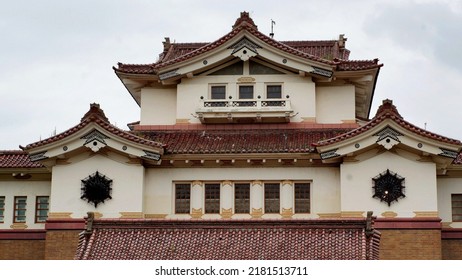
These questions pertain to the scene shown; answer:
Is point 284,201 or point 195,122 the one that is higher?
point 195,122

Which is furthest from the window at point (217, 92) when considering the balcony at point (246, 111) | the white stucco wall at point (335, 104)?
the white stucco wall at point (335, 104)

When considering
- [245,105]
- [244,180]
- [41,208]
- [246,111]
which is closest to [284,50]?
[245,105]

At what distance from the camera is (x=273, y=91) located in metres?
32.8

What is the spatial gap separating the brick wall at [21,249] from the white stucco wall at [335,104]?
12145 millimetres

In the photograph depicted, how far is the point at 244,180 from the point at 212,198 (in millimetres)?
1381

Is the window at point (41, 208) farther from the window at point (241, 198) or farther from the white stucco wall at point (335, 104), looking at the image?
the white stucco wall at point (335, 104)

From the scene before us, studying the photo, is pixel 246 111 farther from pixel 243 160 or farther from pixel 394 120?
pixel 394 120

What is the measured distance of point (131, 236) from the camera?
24.2 meters

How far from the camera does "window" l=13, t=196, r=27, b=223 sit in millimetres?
32625

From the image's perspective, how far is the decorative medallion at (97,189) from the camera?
→ 30.1 m

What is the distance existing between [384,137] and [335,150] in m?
1.79

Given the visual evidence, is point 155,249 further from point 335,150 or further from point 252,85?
point 252,85

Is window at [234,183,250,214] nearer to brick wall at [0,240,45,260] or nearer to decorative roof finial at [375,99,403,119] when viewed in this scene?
decorative roof finial at [375,99,403,119]
